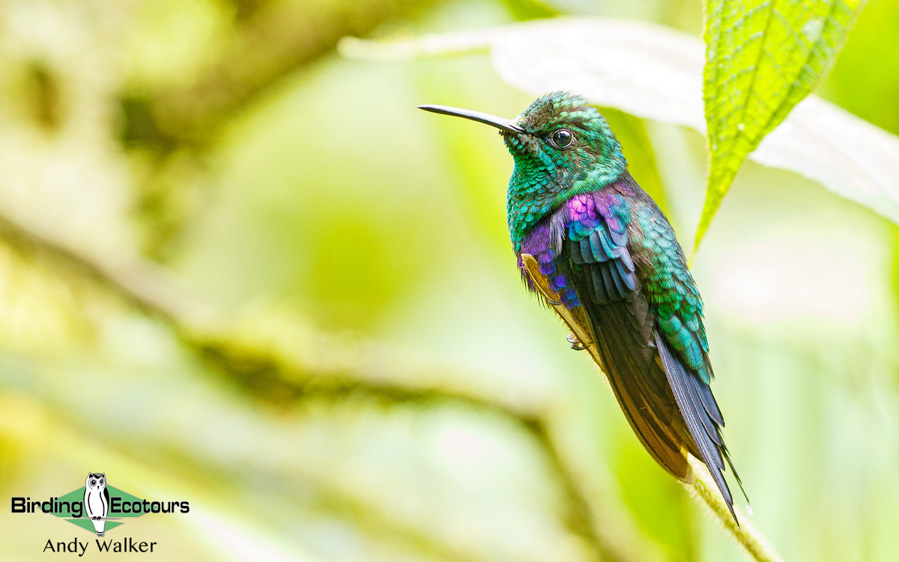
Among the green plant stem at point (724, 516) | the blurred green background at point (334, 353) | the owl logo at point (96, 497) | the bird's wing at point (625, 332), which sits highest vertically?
the blurred green background at point (334, 353)

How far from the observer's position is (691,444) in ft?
1.20

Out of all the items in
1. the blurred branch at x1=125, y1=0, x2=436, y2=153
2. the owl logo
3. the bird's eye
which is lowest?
the owl logo

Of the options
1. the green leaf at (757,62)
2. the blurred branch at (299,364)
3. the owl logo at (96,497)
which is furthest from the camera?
the blurred branch at (299,364)

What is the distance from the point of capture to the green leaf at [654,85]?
1.40 ft

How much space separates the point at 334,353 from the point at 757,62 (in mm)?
1075

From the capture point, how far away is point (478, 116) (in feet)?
1.44

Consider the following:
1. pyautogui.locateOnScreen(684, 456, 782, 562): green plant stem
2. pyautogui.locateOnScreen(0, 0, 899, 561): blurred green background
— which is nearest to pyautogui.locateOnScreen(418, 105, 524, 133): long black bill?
pyautogui.locateOnScreen(684, 456, 782, 562): green plant stem

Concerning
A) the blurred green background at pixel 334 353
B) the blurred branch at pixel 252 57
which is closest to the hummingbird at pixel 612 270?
the blurred green background at pixel 334 353

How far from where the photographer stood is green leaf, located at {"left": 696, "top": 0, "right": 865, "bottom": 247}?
0.32m

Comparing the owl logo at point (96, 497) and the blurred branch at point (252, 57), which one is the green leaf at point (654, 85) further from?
the blurred branch at point (252, 57)

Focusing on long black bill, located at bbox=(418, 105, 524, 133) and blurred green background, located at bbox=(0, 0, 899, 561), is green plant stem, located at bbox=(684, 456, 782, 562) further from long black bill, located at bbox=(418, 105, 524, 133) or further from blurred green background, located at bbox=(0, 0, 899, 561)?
blurred green background, located at bbox=(0, 0, 899, 561)

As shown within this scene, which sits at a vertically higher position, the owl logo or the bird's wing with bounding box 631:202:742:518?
the owl logo

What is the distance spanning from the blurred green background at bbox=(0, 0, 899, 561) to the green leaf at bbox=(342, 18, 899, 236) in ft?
0.91

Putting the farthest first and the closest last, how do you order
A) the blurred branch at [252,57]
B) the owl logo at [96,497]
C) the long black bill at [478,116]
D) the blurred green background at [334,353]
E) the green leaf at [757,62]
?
the blurred branch at [252,57], the blurred green background at [334,353], the owl logo at [96,497], the long black bill at [478,116], the green leaf at [757,62]
